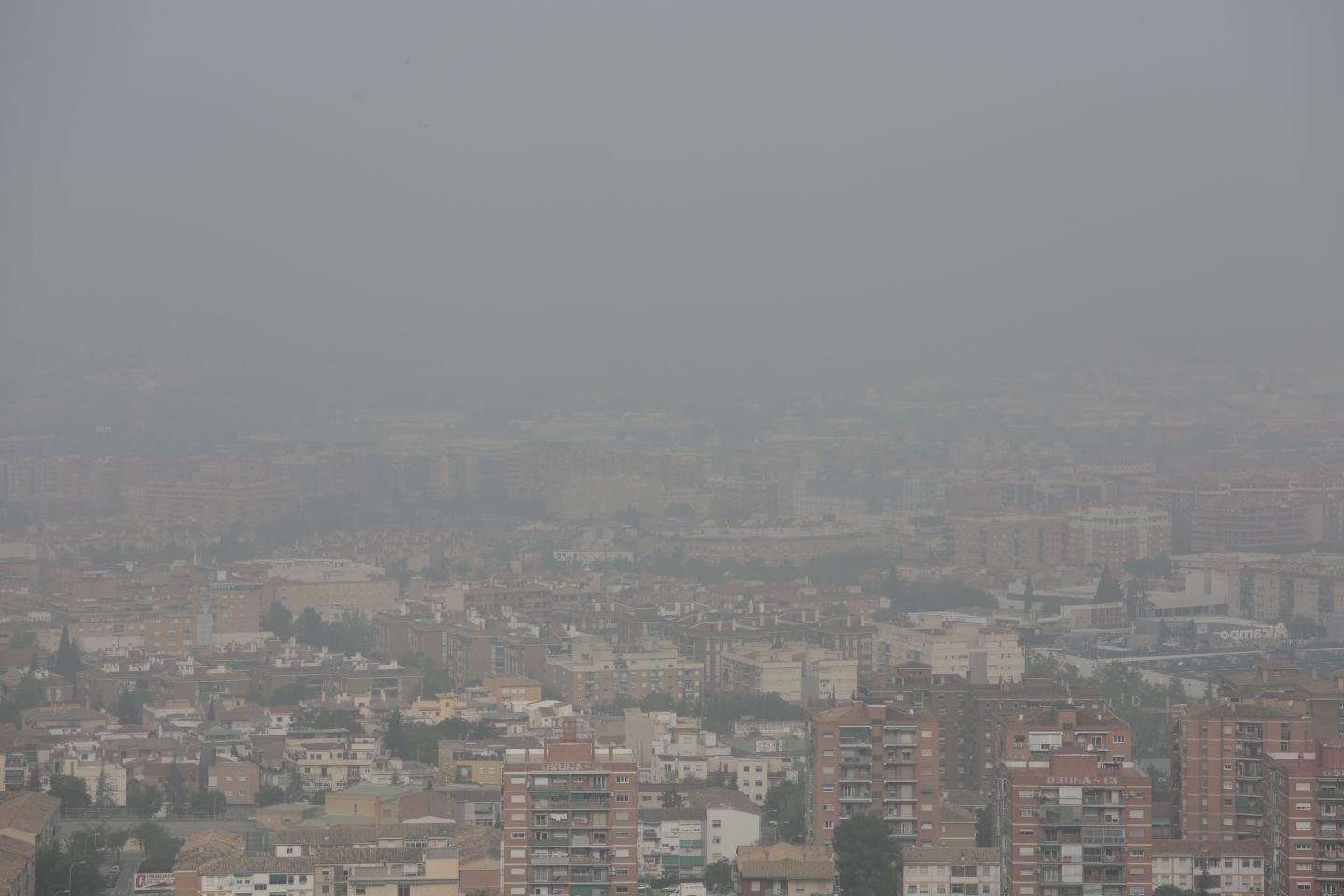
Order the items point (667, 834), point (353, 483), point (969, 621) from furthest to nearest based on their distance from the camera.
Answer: point (353, 483), point (969, 621), point (667, 834)

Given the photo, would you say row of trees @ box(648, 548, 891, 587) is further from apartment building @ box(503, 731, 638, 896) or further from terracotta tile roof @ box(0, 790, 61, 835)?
apartment building @ box(503, 731, 638, 896)

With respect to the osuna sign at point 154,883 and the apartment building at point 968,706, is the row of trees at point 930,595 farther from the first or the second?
the osuna sign at point 154,883

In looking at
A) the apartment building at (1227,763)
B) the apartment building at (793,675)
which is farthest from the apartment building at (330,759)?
the apartment building at (1227,763)

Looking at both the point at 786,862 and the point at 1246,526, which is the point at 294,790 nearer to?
the point at 786,862

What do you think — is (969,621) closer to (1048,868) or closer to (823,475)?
(1048,868)

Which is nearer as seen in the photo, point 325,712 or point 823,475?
point 325,712

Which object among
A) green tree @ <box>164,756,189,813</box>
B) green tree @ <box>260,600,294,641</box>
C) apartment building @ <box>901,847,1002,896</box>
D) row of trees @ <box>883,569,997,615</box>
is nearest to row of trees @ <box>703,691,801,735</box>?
green tree @ <box>164,756,189,813</box>

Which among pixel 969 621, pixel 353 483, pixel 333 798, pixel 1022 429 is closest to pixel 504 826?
pixel 333 798
